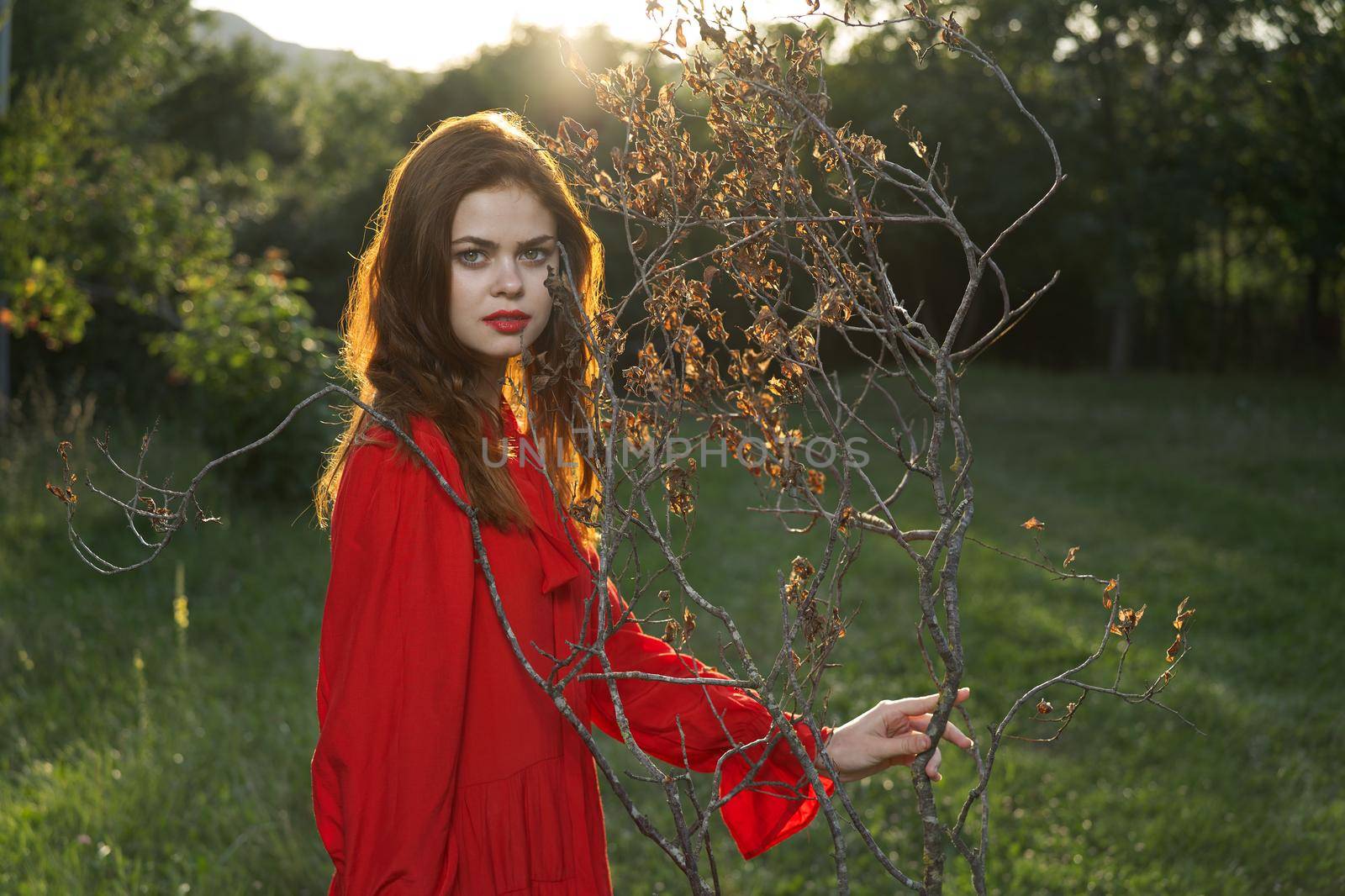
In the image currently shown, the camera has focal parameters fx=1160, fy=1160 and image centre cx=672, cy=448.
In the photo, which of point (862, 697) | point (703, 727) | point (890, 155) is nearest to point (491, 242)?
point (703, 727)

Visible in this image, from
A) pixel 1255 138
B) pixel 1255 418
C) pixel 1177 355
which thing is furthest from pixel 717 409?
pixel 1177 355

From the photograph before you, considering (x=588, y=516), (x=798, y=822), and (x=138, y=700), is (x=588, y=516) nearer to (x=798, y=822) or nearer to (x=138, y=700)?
(x=798, y=822)

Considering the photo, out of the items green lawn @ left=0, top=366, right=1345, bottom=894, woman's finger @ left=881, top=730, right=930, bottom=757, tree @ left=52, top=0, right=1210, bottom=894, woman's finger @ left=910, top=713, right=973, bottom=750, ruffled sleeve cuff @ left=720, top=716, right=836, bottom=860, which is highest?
tree @ left=52, top=0, right=1210, bottom=894

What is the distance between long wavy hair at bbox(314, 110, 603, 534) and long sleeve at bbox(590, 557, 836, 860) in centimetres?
27

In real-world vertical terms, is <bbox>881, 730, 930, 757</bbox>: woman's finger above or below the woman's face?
below

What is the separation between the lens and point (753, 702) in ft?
6.48

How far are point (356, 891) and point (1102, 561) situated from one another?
7463mm

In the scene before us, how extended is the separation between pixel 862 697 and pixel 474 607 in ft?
13.4

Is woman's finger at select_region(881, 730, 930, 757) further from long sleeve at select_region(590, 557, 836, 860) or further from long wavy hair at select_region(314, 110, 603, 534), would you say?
long wavy hair at select_region(314, 110, 603, 534)

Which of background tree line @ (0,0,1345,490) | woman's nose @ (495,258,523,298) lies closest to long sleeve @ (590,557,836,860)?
woman's nose @ (495,258,523,298)

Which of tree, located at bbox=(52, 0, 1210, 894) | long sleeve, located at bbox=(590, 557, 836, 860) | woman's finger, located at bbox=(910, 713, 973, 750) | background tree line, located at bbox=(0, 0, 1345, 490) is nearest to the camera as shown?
tree, located at bbox=(52, 0, 1210, 894)

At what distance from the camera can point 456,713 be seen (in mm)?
1674

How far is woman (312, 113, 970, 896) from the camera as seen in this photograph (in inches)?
64.7

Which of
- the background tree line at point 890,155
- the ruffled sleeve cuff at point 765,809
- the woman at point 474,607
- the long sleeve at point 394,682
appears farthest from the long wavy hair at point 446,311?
the background tree line at point 890,155
